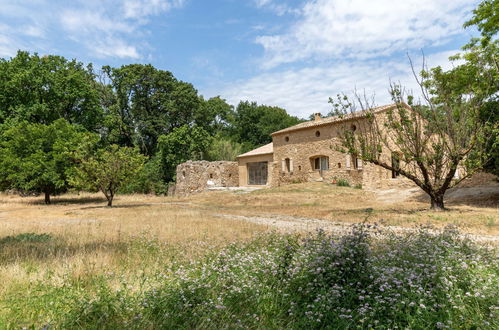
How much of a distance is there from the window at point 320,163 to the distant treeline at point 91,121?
42.0 feet

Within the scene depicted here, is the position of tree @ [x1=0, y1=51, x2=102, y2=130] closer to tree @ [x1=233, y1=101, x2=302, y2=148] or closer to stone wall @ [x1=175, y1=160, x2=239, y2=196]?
stone wall @ [x1=175, y1=160, x2=239, y2=196]

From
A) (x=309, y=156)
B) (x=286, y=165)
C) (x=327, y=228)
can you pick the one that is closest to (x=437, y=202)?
(x=327, y=228)

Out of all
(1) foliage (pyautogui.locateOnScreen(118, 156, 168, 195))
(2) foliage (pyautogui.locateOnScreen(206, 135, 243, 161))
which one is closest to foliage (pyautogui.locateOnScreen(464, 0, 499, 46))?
(2) foliage (pyautogui.locateOnScreen(206, 135, 243, 161))

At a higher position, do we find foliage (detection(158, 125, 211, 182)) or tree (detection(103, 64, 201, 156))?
tree (detection(103, 64, 201, 156))

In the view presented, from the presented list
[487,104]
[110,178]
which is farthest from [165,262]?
[487,104]

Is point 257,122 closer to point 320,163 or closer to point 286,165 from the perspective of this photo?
point 286,165

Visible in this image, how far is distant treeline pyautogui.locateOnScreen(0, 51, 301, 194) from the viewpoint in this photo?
2239 cm

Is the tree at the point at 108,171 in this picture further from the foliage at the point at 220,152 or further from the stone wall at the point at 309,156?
the foliage at the point at 220,152

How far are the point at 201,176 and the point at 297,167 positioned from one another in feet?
29.8

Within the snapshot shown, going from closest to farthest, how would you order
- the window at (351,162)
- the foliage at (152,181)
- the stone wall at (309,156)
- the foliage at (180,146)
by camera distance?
the window at (351,162) → the stone wall at (309,156) → the foliage at (152,181) → the foliage at (180,146)

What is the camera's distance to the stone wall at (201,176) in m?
31.2

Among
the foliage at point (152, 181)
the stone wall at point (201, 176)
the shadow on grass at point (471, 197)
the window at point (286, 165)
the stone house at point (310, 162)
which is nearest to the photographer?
the shadow on grass at point (471, 197)

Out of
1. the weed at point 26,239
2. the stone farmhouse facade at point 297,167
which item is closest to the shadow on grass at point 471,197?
the stone farmhouse facade at point 297,167

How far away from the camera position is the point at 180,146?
3538 centimetres
